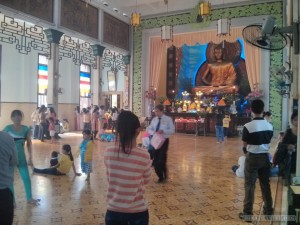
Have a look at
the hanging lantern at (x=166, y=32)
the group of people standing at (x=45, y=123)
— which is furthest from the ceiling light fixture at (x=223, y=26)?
the group of people standing at (x=45, y=123)

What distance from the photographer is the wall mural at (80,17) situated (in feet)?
37.0

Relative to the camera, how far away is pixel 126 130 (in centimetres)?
186

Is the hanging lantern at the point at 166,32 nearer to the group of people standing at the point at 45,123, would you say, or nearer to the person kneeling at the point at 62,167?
the group of people standing at the point at 45,123

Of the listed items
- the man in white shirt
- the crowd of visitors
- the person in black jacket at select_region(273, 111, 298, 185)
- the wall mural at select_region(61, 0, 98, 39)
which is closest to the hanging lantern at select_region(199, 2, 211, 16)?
the crowd of visitors

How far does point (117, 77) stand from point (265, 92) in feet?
30.3

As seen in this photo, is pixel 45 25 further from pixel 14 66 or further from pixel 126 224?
pixel 126 224

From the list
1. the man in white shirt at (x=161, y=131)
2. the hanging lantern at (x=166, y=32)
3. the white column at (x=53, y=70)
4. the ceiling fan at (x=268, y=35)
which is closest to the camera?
the ceiling fan at (x=268, y=35)

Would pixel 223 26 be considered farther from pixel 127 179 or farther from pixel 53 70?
pixel 127 179

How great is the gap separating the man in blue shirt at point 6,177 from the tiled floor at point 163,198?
1.49m

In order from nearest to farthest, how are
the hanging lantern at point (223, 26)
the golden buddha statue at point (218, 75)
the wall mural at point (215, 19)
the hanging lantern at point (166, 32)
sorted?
the hanging lantern at point (223, 26), the hanging lantern at point (166, 32), the wall mural at point (215, 19), the golden buddha statue at point (218, 75)

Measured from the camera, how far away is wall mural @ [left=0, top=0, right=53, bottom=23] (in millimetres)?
9008

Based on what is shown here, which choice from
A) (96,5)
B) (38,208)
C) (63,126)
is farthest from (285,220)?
(63,126)

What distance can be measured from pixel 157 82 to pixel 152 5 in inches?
146

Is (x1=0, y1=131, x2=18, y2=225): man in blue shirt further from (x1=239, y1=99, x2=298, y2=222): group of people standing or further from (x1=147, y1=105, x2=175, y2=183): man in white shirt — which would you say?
(x1=147, y1=105, x2=175, y2=183): man in white shirt
